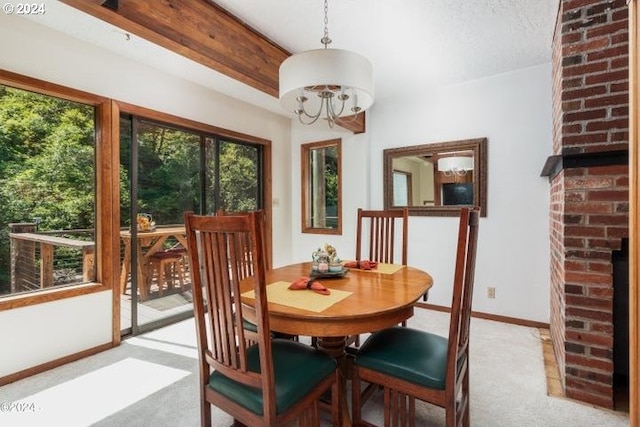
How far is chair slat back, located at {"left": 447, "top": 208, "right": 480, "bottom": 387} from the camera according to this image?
1303mm

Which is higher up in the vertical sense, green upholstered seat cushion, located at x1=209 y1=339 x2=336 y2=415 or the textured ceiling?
the textured ceiling

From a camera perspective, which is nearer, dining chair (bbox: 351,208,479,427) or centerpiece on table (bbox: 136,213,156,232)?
dining chair (bbox: 351,208,479,427)

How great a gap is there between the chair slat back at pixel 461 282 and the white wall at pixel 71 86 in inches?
102

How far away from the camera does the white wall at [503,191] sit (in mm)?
3086

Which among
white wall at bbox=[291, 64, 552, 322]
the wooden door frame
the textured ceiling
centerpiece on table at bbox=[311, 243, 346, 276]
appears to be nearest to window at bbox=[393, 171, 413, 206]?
white wall at bbox=[291, 64, 552, 322]

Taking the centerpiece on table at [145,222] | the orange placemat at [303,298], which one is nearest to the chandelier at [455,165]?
the orange placemat at [303,298]

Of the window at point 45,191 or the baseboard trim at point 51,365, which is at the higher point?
the window at point 45,191

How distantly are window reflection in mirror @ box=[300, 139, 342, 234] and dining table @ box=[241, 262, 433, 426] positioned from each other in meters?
2.28

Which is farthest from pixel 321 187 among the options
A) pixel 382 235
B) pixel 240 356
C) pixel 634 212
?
pixel 634 212

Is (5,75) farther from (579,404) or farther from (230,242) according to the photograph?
(579,404)

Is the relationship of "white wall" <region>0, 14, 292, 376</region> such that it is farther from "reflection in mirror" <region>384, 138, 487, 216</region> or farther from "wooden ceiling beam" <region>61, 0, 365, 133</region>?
"reflection in mirror" <region>384, 138, 487, 216</region>

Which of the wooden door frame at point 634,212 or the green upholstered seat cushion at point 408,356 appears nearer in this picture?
the wooden door frame at point 634,212

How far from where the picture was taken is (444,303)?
3.58 metres

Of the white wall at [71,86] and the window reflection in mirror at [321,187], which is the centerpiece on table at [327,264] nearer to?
the white wall at [71,86]
